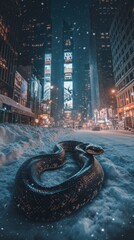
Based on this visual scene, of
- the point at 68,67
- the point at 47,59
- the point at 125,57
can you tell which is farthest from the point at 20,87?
the point at 68,67

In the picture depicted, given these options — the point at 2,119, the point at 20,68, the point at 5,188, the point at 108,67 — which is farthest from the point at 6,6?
the point at 108,67

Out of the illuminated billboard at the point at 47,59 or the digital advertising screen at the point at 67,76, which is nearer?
the illuminated billboard at the point at 47,59

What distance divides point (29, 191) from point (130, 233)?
145cm

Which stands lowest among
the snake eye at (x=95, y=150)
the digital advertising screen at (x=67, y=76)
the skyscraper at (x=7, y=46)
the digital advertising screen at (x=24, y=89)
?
the snake eye at (x=95, y=150)

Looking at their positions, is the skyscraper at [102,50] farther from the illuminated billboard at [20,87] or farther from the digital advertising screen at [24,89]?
the illuminated billboard at [20,87]

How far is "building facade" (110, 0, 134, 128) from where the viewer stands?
113ft

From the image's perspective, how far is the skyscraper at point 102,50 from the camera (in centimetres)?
11819

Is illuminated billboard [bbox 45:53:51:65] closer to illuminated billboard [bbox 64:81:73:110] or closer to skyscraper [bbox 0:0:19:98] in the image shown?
illuminated billboard [bbox 64:81:73:110]

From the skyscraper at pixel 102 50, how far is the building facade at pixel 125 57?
70211 mm

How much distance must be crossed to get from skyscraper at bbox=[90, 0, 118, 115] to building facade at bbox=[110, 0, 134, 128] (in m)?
70.2

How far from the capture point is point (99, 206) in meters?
1.94

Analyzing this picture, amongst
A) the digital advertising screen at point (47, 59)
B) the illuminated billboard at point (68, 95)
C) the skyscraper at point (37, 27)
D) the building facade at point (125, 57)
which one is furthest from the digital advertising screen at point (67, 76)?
the building facade at point (125, 57)

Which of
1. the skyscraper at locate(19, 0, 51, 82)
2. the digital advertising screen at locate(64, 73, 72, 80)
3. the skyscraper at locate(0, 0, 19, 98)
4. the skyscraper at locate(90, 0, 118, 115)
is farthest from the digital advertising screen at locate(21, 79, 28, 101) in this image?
the digital advertising screen at locate(64, 73, 72, 80)

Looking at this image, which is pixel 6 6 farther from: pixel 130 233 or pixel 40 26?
pixel 40 26
